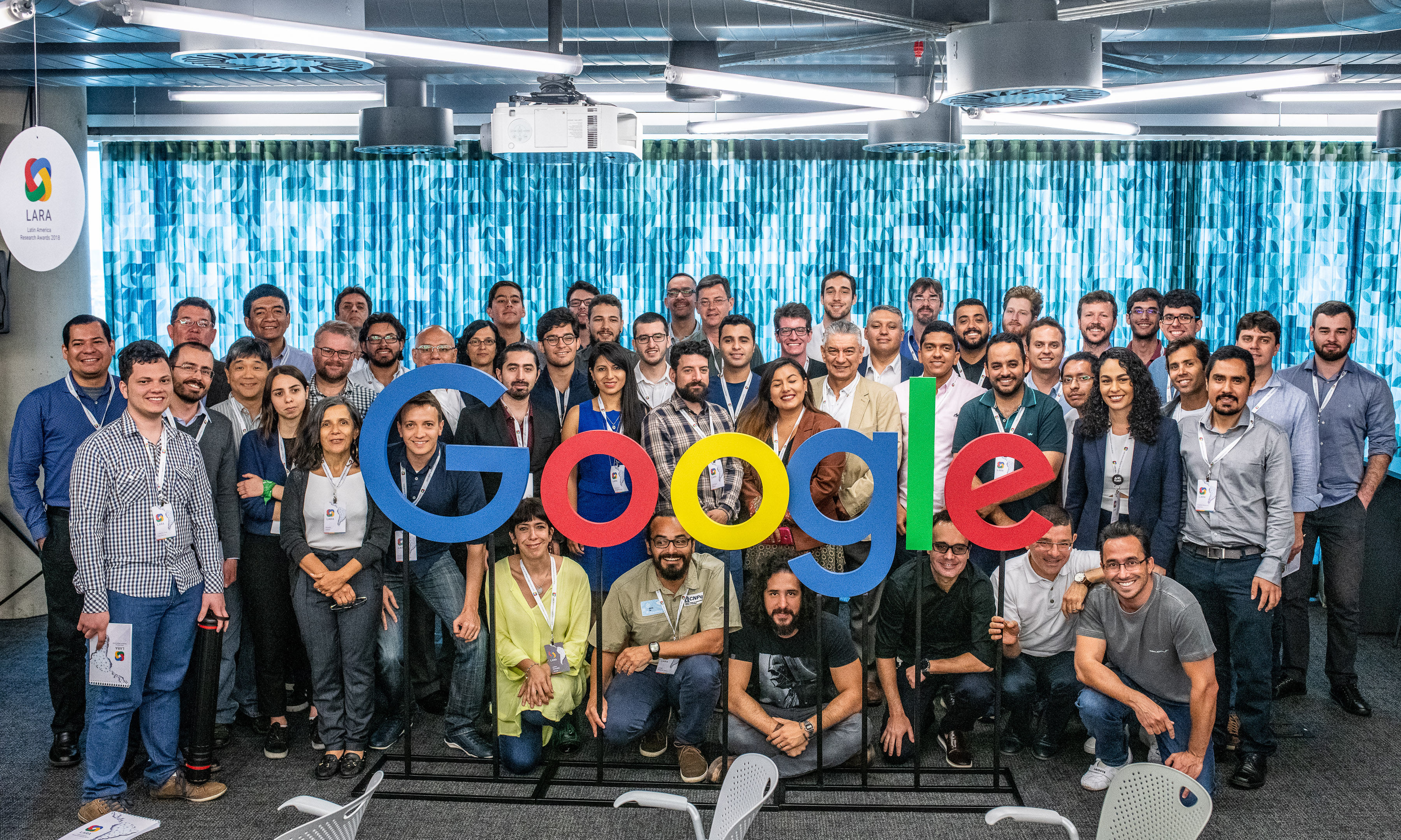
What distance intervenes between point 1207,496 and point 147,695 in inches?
153

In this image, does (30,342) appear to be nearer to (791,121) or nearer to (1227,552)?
(791,121)

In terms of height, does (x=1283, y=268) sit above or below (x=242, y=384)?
above

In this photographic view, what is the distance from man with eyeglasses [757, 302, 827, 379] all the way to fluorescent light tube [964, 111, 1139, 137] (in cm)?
151

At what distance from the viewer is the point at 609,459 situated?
4.40 meters

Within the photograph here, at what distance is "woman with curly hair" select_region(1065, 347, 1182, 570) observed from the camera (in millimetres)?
4121

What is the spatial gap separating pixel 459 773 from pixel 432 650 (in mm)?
792

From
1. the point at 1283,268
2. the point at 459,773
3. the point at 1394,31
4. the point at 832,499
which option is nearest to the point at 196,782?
the point at 459,773

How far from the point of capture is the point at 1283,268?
7.58 meters

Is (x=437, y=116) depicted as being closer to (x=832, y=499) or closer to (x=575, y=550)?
(x=575, y=550)

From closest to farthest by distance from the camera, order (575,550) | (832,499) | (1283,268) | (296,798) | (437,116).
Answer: (296,798) < (832,499) < (575,550) < (437,116) < (1283,268)

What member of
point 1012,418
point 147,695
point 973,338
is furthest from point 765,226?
point 147,695

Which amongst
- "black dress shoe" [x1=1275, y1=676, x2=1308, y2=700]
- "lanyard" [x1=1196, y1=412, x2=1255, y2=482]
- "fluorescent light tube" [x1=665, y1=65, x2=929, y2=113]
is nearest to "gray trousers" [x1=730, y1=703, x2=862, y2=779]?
"lanyard" [x1=1196, y1=412, x2=1255, y2=482]

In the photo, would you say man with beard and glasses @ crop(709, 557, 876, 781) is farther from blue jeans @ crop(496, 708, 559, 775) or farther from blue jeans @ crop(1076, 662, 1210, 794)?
blue jeans @ crop(1076, 662, 1210, 794)

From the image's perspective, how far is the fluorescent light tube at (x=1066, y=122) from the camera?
5.92m
